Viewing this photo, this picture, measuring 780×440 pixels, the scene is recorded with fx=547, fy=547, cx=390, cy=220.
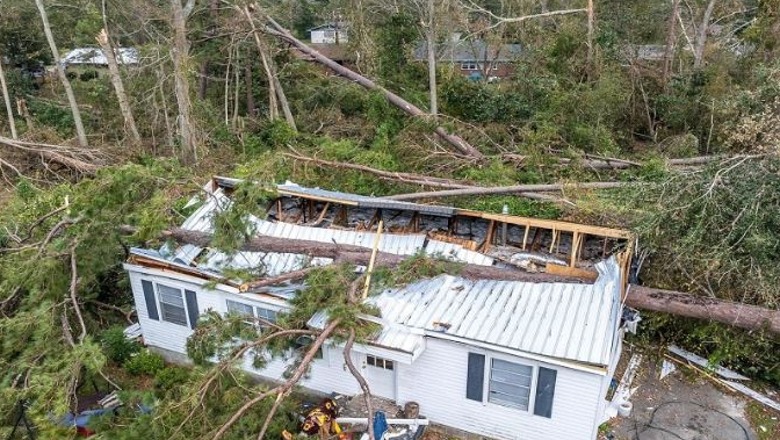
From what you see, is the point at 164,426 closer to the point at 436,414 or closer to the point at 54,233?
the point at 436,414

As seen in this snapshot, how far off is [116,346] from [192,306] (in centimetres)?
206

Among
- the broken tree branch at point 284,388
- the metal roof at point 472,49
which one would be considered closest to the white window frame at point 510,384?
the broken tree branch at point 284,388

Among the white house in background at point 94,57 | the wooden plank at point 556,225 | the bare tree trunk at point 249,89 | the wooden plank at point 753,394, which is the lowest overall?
the wooden plank at point 753,394

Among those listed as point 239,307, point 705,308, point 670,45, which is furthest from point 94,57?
point 705,308

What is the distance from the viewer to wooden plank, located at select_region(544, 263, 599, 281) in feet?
32.0

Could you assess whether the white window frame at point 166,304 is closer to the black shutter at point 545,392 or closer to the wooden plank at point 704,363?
the black shutter at point 545,392

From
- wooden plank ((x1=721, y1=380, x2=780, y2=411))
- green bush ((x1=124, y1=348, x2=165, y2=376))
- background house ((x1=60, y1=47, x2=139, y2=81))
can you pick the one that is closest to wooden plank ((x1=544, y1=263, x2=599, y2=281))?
wooden plank ((x1=721, y1=380, x2=780, y2=411))

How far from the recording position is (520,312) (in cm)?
885

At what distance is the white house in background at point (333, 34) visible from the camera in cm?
2880

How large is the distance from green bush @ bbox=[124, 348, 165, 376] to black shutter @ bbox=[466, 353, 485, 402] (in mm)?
6359

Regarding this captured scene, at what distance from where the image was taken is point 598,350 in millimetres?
7844

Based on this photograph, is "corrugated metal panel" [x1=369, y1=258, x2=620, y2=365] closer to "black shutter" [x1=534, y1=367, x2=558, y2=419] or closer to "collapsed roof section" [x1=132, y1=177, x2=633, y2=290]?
"black shutter" [x1=534, y1=367, x2=558, y2=419]

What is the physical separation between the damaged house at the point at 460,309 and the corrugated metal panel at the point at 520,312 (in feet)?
0.08

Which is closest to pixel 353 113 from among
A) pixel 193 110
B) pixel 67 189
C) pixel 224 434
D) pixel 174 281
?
pixel 193 110
